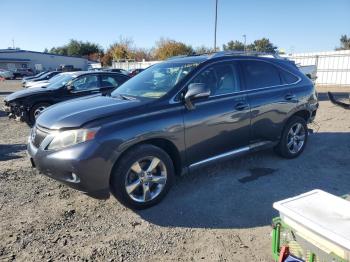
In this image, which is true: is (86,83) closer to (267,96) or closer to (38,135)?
(38,135)

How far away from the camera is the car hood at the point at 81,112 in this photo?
3573 millimetres

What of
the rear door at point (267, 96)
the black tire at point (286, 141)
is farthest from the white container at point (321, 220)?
the black tire at point (286, 141)

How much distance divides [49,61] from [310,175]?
230 feet

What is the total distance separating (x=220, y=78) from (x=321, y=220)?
2.75m

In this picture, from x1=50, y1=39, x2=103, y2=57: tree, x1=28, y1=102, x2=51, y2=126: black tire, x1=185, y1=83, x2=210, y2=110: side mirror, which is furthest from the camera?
x1=50, y1=39, x2=103, y2=57: tree

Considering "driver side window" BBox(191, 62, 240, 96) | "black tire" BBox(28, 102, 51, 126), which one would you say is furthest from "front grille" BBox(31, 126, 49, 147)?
"black tire" BBox(28, 102, 51, 126)

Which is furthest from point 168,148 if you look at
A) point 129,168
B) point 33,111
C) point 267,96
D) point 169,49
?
point 169,49

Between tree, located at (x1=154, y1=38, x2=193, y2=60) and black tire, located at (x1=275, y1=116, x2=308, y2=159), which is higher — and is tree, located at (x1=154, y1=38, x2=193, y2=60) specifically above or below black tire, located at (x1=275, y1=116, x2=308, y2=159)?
above

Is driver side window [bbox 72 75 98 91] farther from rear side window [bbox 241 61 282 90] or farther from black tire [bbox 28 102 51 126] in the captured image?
rear side window [bbox 241 61 282 90]

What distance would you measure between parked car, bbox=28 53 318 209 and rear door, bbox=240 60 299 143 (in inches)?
0.6

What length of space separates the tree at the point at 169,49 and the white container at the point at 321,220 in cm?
5508

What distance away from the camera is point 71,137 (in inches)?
136

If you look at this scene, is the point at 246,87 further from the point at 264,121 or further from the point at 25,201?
the point at 25,201

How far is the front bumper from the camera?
11.0ft
